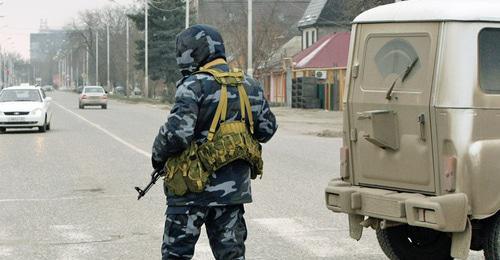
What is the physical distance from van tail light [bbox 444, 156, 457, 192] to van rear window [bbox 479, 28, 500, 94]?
57 cm

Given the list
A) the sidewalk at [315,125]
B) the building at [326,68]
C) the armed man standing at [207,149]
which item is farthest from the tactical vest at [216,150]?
the building at [326,68]

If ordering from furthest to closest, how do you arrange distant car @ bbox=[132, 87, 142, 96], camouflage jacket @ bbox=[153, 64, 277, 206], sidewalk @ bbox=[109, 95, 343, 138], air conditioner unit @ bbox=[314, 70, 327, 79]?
distant car @ bbox=[132, 87, 142, 96] < air conditioner unit @ bbox=[314, 70, 327, 79] < sidewalk @ bbox=[109, 95, 343, 138] < camouflage jacket @ bbox=[153, 64, 277, 206]

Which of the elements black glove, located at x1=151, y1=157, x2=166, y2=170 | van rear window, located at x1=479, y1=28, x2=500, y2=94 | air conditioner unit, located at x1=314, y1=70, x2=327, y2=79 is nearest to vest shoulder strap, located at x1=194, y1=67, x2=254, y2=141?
black glove, located at x1=151, y1=157, x2=166, y2=170

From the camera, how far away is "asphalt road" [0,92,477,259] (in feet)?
28.6

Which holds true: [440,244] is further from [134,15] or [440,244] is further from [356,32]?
[134,15]

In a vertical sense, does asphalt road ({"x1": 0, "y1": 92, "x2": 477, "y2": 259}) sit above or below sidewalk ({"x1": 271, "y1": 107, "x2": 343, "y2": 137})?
below

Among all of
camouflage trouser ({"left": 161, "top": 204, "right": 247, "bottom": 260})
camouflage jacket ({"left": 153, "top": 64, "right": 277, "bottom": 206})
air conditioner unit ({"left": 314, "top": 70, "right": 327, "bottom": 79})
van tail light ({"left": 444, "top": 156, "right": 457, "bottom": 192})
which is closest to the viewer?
camouflage jacket ({"left": 153, "top": 64, "right": 277, "bottom": 206})

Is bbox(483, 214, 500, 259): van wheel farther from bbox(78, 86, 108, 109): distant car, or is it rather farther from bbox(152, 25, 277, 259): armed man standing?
bbox(78, 86, 108, 109): distant car

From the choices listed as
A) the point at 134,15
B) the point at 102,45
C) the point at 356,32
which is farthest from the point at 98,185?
the point at 102,45

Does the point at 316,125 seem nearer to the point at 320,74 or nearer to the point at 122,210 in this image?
the point at 320,74

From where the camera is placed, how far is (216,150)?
539 cm

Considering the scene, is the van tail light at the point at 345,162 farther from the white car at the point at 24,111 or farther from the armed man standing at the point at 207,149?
the white car at the point at 24,111

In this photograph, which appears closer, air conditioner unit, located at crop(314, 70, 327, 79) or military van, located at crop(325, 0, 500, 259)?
military van, located at crop(325, 0, 500, 259)

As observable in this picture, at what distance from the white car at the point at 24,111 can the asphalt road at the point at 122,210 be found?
7829 millimetres
